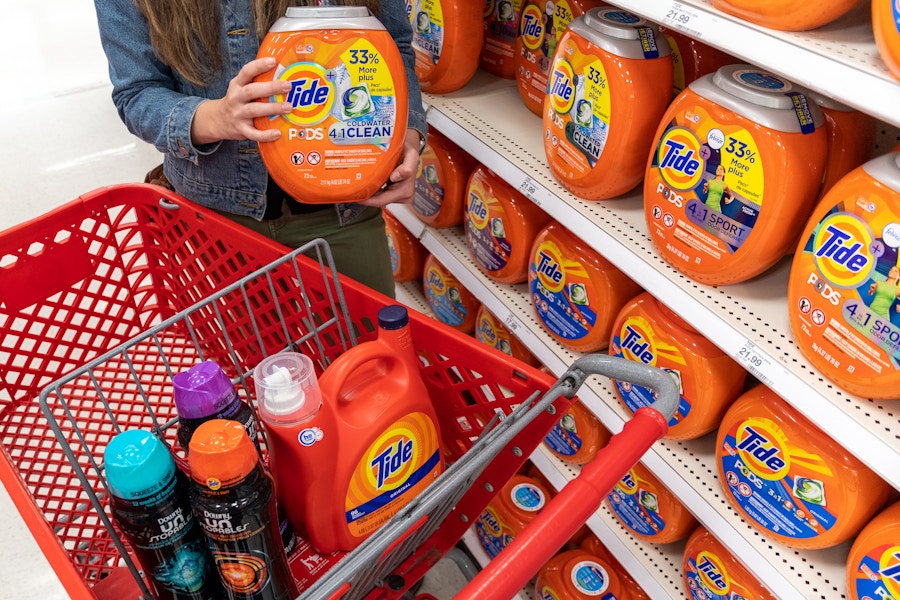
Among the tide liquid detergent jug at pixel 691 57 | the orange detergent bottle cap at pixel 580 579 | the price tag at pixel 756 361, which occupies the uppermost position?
the tide liquid detergent jug at pixel 691 57

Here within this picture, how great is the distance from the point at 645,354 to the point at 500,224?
19.2 inches

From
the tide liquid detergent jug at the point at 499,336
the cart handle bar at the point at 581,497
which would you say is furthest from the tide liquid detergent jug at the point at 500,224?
the cart handle bar at the point at 581,497

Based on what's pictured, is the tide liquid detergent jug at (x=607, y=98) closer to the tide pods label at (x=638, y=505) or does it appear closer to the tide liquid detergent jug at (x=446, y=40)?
the tide liquid detergent jug at (x=446, y=40)

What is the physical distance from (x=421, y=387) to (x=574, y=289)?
553 mm

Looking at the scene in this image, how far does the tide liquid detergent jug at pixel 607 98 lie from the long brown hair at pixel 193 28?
0.38m

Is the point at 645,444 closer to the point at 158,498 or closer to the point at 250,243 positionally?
the point at 158,498

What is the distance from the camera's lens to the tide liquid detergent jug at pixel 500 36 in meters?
1.62

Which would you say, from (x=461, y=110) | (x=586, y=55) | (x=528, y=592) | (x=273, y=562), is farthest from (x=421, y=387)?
(x=528, y=592)

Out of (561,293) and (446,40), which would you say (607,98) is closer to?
(561,293)

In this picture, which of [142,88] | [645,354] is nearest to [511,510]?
[645,354]

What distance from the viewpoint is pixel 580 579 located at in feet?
5.35

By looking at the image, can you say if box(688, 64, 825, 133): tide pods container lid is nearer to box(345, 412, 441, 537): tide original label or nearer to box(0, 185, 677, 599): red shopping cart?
box(0, 185, 677, 599): red shopping cart

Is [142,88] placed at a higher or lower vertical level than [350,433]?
higher

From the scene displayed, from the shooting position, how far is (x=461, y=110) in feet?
5.42
